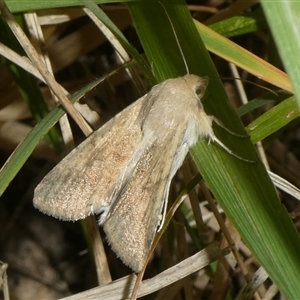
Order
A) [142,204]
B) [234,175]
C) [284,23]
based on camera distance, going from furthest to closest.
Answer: [142,204]
[234,175]
[284,23]

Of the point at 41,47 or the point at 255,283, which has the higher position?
the point at 41,47

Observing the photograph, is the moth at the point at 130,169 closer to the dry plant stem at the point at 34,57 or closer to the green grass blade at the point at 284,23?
the dry plant stem at the point at 34,57

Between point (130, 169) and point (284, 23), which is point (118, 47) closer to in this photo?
point (130, 169)

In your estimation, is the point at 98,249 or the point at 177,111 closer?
the point at 177,111

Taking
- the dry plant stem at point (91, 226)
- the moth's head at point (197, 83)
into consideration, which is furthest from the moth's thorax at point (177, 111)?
the dry plant stem at point (91, 226)

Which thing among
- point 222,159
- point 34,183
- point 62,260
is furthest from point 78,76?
point 222,159

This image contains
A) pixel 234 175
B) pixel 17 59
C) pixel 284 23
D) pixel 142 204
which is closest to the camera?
pixel 284 23

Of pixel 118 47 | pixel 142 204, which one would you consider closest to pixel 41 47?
pixel 118 47
